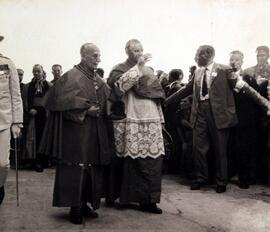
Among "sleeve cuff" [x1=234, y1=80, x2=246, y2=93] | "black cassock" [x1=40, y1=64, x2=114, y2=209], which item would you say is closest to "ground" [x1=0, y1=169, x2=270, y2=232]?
"black cassock" [x1=40, y1=64, x2=114, y2=209]

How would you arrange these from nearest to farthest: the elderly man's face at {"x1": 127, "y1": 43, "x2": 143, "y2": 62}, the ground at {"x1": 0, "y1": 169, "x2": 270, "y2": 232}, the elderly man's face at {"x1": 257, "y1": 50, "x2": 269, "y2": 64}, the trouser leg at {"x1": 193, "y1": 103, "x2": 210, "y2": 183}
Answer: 1. the ground at {"x1": 0, "y1": 169, "x2": 270, "y2": 232}
2. the elderly man's face at {"x1": 127, "y1": 43, "x2": 143, "y2": 62}
3. the trouser leg at {"x1": 193, "y1": 103, "x2": 210, "y2": 183}
4. the elderly man's face at {"x1": 257, "y1": 50, "x2": 269, "y2": 64}

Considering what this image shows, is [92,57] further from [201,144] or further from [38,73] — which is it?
[38,73]

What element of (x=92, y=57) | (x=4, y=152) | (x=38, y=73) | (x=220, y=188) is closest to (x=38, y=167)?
(x=38, y=73)

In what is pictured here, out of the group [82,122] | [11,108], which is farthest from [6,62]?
[82,122]

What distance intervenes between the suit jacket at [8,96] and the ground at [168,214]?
3.24ft

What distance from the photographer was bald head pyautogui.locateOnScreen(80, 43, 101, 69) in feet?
16.9

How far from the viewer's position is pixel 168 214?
5.57 metres

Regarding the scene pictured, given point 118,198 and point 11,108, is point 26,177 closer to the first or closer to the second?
point 118,198

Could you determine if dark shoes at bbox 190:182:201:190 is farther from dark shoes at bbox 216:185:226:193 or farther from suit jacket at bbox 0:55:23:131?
suit jacket at bbox 0:55:23:131

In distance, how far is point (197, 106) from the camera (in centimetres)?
709

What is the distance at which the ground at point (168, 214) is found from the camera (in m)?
4.98

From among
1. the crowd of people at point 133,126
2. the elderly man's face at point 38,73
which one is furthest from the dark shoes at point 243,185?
the elderly man's face at point 38,73

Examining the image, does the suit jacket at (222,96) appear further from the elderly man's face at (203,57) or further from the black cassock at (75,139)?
the black cassock at (75,139)

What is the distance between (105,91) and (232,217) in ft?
6.19
